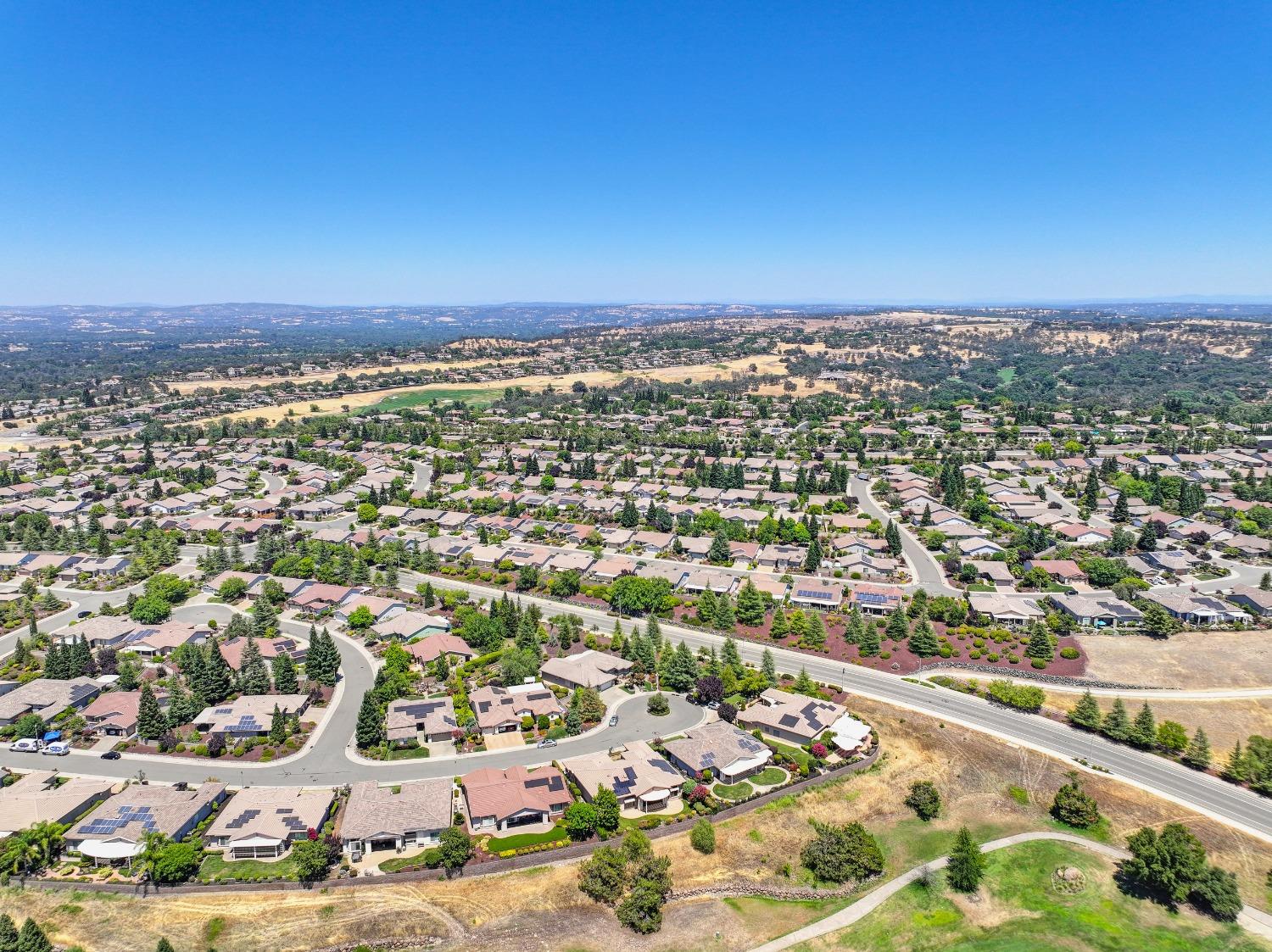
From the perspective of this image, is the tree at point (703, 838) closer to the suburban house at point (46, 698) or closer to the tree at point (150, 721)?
the tree at point (150, 721)

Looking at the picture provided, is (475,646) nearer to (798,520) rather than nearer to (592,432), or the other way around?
(798,520)

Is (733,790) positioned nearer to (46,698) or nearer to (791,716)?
(791,716)

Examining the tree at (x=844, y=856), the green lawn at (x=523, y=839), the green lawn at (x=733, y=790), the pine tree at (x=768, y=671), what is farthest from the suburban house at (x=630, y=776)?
the pine tree at (x=768, y=671)

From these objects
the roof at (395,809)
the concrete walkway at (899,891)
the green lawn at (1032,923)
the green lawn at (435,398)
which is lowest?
the green lawn at (1032,923)

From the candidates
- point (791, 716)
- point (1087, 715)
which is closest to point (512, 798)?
point (791, 716)

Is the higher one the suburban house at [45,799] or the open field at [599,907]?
the suburban house at [45,799]

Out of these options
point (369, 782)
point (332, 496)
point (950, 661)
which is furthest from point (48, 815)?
point (332, 496)
